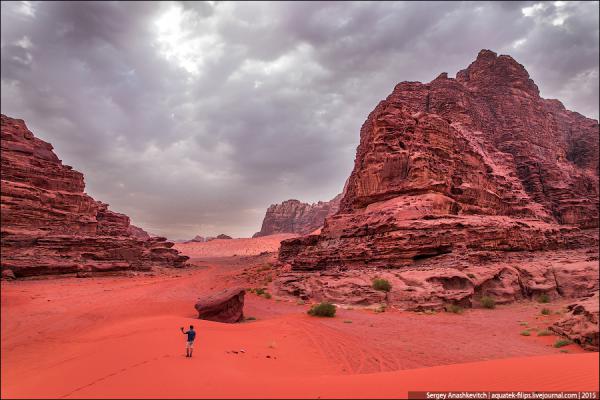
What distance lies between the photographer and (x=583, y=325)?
31.2 ft

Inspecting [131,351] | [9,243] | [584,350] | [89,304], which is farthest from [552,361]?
[9,243]

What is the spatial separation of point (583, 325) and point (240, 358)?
10425mm

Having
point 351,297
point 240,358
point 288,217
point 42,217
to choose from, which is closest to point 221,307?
point 240,358

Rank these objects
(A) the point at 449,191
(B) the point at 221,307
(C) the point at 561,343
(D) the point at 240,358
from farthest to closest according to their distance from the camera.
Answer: (A) the point at 449,191 → (B) the point at 221,307 → (C) the point at 561,343 → (D) the point at 240,358

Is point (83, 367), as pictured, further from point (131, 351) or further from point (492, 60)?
point (492, 60)

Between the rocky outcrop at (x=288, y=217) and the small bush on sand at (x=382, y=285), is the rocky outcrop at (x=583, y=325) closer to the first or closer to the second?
the small bush on sand at (x=382, y=285)

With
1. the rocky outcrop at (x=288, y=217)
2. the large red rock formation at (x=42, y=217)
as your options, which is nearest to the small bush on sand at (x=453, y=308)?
the large red rock formation at (x=42, y=217)

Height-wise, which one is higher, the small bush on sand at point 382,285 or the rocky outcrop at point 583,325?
the rocky outcrop at point 583,325

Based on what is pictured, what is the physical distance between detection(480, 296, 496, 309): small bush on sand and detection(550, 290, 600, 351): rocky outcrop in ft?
28.8

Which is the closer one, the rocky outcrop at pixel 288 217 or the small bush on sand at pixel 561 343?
the small bush on sand at pixel 561 343

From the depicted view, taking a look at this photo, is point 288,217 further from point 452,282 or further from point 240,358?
point 240,358

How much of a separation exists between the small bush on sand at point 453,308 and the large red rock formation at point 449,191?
5.82 meters

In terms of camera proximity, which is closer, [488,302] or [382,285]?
[488,302]

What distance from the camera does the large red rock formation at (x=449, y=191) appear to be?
26.0 metres
